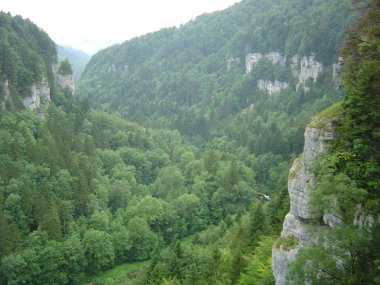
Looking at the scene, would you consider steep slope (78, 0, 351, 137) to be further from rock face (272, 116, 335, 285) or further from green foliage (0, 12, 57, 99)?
rock face (272, 116, 335, 285)

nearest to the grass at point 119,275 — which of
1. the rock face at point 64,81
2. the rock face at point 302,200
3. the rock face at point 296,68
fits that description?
the rock face at point 302,200

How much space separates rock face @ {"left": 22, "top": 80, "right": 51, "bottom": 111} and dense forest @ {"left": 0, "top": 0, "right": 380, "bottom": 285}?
4.66ft

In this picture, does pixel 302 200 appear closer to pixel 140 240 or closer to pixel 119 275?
pixel 119 275

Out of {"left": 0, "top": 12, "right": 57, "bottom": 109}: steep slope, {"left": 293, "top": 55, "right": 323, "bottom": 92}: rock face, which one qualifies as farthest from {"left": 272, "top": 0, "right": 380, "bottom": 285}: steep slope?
{"left": 293, "top": 55, "right": 323, "bottom": 92}: rock face

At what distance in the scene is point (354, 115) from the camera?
2425 centimetres

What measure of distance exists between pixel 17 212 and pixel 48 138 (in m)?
17.5

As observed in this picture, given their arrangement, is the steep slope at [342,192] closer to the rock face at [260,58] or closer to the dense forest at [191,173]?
the dense forest at [191,173]

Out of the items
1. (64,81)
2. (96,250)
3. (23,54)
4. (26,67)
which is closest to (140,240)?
(96,250)

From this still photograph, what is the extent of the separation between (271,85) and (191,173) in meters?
73.0

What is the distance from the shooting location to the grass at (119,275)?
181 feet

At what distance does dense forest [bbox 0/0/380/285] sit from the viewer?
2300cm

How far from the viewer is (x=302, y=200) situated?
25172 mm

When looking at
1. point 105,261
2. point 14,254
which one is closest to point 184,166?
point 105,261

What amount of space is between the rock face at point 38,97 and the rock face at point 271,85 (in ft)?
265
